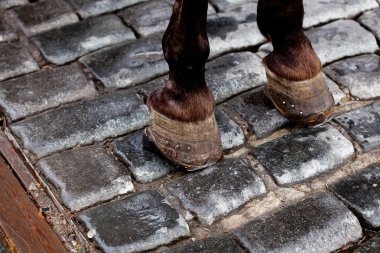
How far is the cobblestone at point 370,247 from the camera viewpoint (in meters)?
2.27

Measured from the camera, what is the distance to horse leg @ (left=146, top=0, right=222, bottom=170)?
2406 millimetres

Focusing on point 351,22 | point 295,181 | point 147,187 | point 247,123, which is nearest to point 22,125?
point 147,187

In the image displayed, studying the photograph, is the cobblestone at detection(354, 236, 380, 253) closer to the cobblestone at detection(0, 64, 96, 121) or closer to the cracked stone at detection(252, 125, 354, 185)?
the cracked stone at detection(252, 125, 354, 185)

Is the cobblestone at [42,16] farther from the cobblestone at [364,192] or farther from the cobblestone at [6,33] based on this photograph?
the cobblestone at [364,192]

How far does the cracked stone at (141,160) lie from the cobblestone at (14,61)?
0.60 metres

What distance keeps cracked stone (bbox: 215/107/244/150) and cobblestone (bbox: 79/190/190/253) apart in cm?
35

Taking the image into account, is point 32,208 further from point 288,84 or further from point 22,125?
point 288,84

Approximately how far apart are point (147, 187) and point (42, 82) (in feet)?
2.31

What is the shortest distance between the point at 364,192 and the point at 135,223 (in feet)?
2.44

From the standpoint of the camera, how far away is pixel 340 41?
124 inches

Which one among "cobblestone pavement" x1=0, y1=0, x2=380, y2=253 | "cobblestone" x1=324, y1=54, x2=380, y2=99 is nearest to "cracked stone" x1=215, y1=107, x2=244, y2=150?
"cobblestone pavement" x1=0, y1=0, x2=380, y2=253

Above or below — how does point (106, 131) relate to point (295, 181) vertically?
above

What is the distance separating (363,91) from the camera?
2.91 metres

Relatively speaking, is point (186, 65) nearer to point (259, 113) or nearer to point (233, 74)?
point (259, 113)
